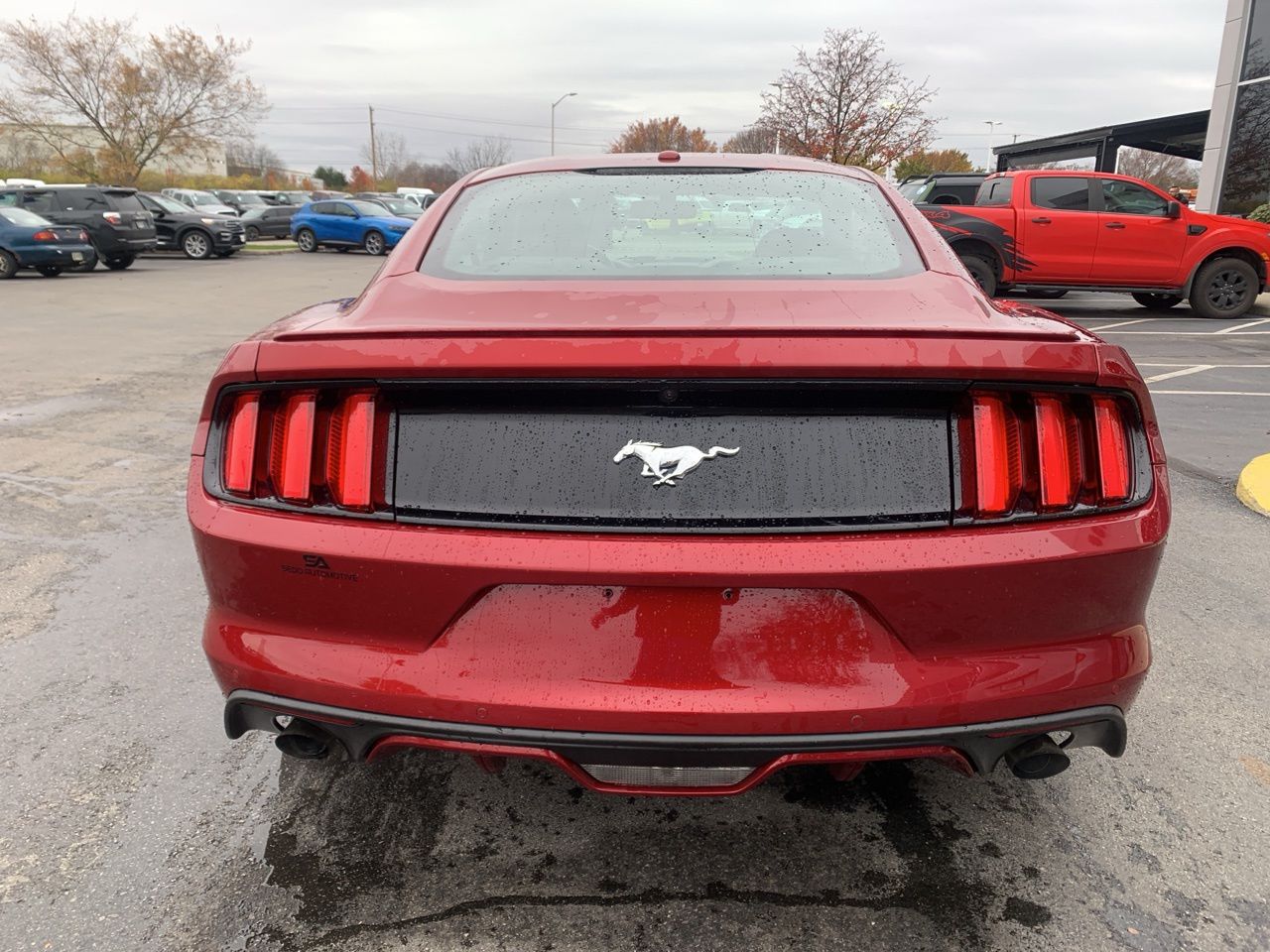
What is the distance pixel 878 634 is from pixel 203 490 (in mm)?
1426

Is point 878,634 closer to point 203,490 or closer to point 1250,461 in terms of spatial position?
point 203,490

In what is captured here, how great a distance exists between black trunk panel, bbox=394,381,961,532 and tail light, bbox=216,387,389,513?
0.10 metres

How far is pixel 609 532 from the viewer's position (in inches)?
66.4

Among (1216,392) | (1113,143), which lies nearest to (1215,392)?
(1216,392)

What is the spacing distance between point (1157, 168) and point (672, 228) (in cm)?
6287

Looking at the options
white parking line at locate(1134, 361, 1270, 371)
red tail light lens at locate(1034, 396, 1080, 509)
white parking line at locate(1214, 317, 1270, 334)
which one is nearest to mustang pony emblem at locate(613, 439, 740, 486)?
red tail light lens at locate(1034, 396, 1080, 509)

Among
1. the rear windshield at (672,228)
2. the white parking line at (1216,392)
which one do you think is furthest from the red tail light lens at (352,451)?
the white parking line at (1216,392)

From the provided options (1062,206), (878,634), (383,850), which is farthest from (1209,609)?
(1062,206)

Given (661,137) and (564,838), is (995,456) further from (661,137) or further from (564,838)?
(661,137)

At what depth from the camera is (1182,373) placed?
8727 mm

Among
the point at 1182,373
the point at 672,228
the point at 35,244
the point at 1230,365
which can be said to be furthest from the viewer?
the point at 35,244

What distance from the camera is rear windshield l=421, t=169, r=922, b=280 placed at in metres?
2.22

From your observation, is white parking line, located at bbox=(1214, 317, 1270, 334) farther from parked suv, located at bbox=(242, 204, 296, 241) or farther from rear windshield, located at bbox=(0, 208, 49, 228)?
parked suv, located at bbox=(242, 204, 296, 241)

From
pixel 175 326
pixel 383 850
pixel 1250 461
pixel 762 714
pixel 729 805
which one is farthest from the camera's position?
pixel 175 326
